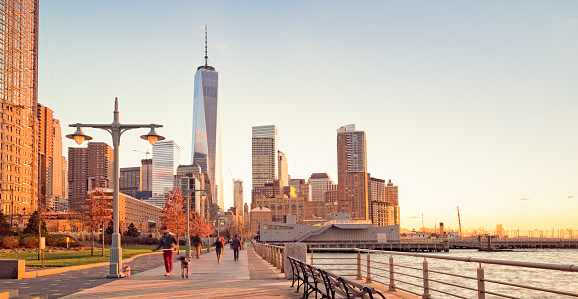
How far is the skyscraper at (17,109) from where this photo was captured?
126 m

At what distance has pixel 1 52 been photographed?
134m

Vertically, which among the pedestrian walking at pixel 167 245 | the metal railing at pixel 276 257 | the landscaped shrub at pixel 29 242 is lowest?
the landscaped shrub at pixel 29 242

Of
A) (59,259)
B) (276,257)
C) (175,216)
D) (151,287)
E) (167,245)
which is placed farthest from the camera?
(175,216)

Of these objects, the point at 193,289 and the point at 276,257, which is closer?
the point at 193,289

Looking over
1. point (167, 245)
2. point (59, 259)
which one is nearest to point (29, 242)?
point (59, 259)

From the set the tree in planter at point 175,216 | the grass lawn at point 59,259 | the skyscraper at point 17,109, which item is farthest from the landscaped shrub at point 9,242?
the skyscraper at point 17,109

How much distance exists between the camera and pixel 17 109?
5266 inches

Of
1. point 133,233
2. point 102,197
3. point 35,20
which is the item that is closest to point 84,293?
point 102,197

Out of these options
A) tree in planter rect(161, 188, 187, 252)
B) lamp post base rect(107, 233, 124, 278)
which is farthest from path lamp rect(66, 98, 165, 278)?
tree in planter rect(161, 188, 187, 252)

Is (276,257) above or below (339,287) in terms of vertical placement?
below

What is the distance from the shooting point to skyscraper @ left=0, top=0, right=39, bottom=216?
126 m

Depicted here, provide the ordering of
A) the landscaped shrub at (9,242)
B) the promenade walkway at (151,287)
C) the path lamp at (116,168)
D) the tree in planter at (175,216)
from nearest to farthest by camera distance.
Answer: the promenade walkway at (151,287) → the path lamp at (116,168) → the landscaped shrub at (9,242) → the tree in planter at (175,216)

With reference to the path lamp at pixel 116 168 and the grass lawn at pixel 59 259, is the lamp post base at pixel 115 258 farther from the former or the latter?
the grass lawn at pixel 59 259

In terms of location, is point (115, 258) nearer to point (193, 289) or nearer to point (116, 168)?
point (116, 168)
